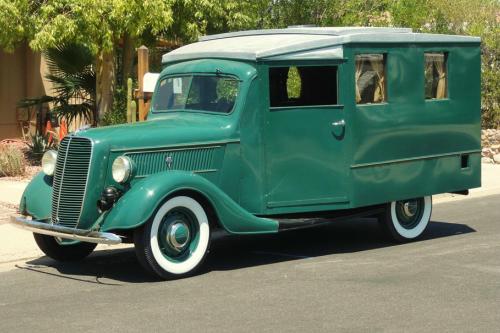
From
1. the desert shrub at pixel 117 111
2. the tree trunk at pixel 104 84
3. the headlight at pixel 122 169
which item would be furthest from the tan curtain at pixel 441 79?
the tree trunk at pixel 104 84

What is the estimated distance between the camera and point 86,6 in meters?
15.2

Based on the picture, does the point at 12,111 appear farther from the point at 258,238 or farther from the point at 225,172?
the point at 225,172

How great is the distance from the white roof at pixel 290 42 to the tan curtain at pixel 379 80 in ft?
0.79

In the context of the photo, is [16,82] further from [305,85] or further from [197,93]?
[305,85]

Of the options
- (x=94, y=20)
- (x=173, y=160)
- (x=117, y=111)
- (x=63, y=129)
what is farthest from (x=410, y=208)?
(x=63, y=129)

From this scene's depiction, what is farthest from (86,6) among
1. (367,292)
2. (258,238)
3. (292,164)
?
(367,292)

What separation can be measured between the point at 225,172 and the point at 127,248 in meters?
1.84

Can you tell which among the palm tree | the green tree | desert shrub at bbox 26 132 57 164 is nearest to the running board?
the green tree

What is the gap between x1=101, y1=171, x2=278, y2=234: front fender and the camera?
818 cm

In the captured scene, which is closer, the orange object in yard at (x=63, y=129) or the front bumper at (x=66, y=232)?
the front bumper at (x=66, y=232)

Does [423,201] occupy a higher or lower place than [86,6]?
lower

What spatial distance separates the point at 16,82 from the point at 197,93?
503 inches

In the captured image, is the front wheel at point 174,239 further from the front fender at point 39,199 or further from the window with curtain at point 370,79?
the window with curtain at point 370,79

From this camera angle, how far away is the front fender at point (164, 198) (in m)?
8.18
